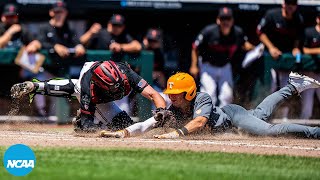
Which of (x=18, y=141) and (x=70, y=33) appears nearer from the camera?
(x=18, y=141)

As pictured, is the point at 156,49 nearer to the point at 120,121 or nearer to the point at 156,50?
the point at 156,50

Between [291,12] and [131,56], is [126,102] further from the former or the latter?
[291,12]

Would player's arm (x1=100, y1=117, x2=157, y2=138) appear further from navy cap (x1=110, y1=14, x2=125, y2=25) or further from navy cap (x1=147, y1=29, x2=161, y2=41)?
navy cap (x1=147, y1=29, x2=161, y2=41)

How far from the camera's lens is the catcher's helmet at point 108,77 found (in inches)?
395

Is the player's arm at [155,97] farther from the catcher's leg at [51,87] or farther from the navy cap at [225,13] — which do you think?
the navy cap at [225,13]

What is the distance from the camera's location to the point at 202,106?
9.88 m

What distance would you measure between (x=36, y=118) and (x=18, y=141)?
131 inches

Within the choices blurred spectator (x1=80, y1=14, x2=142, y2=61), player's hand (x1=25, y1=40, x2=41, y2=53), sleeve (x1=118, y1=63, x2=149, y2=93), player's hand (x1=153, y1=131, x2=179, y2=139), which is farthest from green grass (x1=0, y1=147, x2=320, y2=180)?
blurred spectator (x1=80, y1=14, x2=142, y2=61)

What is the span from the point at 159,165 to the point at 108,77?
2.55 m

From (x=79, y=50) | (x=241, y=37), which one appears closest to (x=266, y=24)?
(x=241, y=37)

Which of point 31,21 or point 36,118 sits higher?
point 31,21

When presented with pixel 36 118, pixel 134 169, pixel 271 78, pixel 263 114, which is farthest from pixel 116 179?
pixel 271 78

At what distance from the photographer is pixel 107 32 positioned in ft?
43.1

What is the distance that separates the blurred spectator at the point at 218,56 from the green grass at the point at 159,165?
4.46 metres
